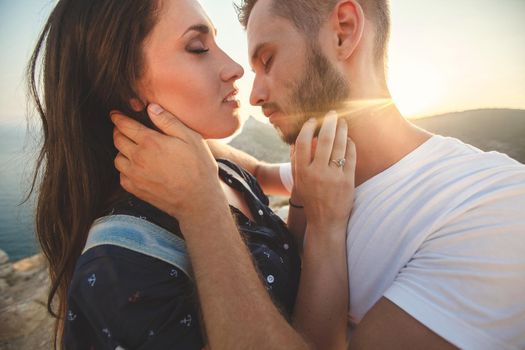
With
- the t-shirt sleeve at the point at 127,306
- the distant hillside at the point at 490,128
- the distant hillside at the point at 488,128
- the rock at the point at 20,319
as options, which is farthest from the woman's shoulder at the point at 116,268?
the distant hillside at the point at 490,128

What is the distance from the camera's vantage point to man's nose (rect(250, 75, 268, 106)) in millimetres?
2191

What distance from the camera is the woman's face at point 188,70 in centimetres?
177

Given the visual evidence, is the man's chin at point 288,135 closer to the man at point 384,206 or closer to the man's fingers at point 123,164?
the man at point 384,206

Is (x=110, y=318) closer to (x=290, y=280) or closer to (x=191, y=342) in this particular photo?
(x=191, y=342)

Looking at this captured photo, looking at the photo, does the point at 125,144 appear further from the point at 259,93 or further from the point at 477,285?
the point at 477,285

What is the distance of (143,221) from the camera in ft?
4.92

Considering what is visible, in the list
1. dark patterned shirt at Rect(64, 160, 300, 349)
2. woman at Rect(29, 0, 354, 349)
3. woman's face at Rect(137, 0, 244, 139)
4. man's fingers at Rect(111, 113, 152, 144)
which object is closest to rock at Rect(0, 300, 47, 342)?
woman at Rect(29, 0, 354, 349)

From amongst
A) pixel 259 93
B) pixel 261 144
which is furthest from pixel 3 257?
pixel 261 144

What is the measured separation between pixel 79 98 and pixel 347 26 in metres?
1.93

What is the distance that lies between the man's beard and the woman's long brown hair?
1.11m

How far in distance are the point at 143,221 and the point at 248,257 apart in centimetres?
62

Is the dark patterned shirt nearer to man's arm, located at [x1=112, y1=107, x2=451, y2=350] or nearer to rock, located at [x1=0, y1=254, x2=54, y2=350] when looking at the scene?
man's arm, located at [x1=112, y1=107, x2=451, y2=350]

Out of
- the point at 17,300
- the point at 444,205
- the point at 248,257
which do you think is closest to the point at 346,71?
the point at 444,205

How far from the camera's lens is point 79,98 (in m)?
1.82
